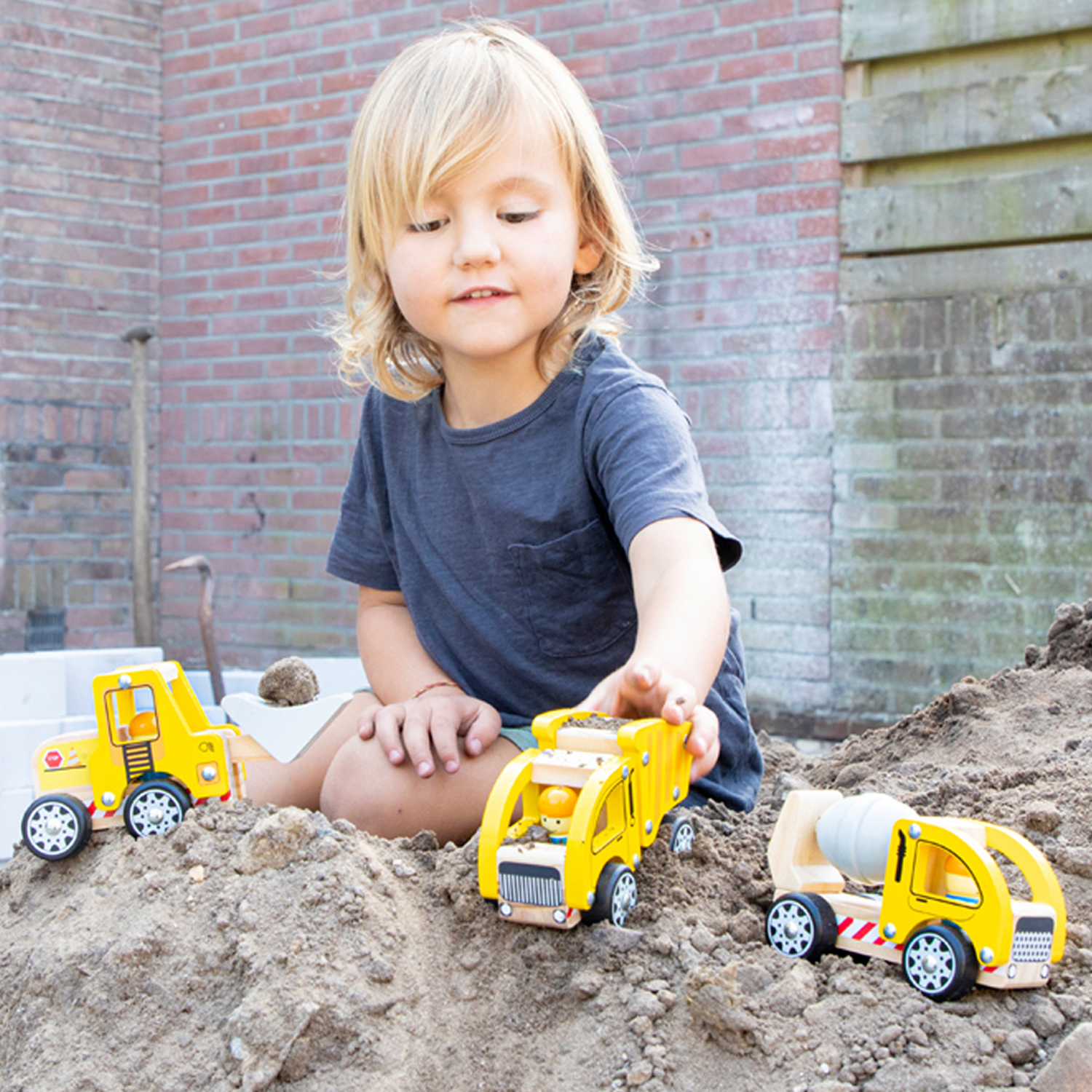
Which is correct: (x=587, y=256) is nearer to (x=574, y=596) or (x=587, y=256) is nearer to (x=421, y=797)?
(x=574, y=596)

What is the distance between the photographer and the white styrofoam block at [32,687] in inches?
106

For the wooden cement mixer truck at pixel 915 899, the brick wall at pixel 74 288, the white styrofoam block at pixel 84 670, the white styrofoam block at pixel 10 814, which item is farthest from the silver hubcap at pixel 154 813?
the brick wall at pixel 74 288

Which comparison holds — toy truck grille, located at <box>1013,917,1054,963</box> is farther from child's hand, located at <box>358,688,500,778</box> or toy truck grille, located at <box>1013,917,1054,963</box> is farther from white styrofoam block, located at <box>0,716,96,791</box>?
white styrofoam block, located at <box>0,716,96,791</box>

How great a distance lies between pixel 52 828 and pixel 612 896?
719 mm

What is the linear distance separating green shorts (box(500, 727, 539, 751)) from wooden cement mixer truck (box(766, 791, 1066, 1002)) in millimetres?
647

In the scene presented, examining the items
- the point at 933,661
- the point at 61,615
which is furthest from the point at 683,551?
the point at 61,615

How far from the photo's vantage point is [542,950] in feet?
4.23

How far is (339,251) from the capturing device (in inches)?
196

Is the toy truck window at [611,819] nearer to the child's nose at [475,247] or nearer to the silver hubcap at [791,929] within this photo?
the silver hubcap at [791,929]

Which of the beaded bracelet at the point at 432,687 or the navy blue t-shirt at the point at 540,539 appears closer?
the navy blue t-shirt at the point at 540,539

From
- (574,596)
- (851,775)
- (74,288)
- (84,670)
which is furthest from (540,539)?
(74,288)

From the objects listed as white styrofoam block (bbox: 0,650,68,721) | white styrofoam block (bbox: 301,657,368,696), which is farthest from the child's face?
white styrofoam block (bbox: 301,657,368,696)

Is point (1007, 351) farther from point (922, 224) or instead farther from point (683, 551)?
point (683, 551)

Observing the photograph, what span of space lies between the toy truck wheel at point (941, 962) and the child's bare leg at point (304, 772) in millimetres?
1133
